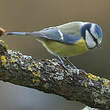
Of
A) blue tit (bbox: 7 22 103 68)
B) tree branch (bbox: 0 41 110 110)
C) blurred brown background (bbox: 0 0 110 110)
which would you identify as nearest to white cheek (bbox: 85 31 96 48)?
blue tit (bbox: 7 22 103 68)

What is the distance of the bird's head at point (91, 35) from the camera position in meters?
1.38

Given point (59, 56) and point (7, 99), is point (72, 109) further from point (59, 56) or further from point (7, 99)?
point (59, 56)

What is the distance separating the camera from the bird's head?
4.54 feet

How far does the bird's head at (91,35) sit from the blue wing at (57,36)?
0.19 ft

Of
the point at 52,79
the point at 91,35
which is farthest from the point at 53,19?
the point at 52,79

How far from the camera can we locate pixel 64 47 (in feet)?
4.49

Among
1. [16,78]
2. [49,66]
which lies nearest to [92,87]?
[49,66]

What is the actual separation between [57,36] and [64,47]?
6cm

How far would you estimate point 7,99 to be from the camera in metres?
2.78

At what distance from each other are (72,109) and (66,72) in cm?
161

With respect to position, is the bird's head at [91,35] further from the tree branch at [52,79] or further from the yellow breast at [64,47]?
the tree branch at [52,79]

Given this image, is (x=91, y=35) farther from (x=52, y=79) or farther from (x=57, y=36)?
(x=52, y=79)

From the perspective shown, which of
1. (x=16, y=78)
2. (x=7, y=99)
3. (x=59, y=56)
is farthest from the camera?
(x=7, y=99)

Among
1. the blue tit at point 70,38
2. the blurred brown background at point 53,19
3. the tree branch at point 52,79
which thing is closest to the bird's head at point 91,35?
the blue tit at point 70,38
